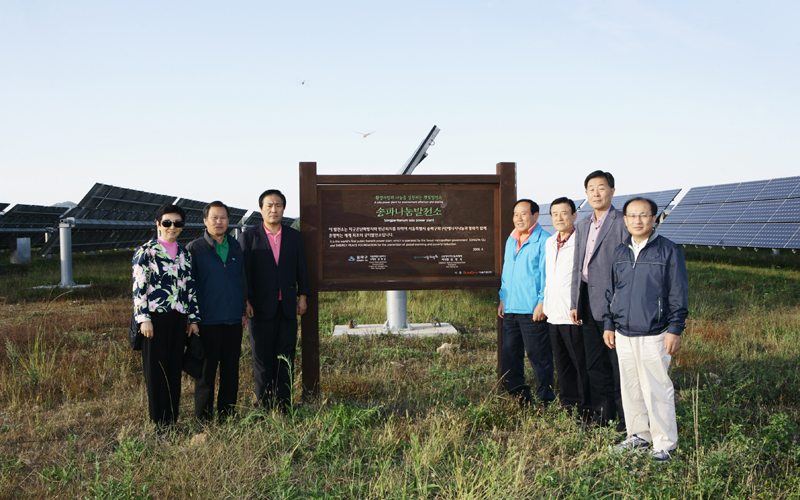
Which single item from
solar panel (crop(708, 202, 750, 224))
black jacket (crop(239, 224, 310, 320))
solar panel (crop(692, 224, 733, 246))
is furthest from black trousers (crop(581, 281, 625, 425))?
solar panel (crop(708, 202, 750, 224))

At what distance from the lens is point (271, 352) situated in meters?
4.46

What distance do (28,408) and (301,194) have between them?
3071 mm

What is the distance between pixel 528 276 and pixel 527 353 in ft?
2.27

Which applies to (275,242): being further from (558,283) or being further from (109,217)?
(109,217)

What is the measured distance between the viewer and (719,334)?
23.8 feet

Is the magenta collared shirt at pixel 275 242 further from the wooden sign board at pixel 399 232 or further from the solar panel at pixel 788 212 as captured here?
the solar panel at pixel 788 212

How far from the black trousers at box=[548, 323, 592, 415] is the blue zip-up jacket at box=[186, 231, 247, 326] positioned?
2.67 meters

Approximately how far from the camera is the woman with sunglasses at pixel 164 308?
12.6 feet

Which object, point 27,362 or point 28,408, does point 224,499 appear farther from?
point 27,362

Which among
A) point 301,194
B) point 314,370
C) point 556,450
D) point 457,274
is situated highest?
point 301,194

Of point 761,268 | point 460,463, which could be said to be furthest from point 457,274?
point 761,268

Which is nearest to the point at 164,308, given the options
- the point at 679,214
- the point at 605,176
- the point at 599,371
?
the point at 599,371

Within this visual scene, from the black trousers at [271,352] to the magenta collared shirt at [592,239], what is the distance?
247 cm

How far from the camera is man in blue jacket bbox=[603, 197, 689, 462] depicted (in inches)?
135
